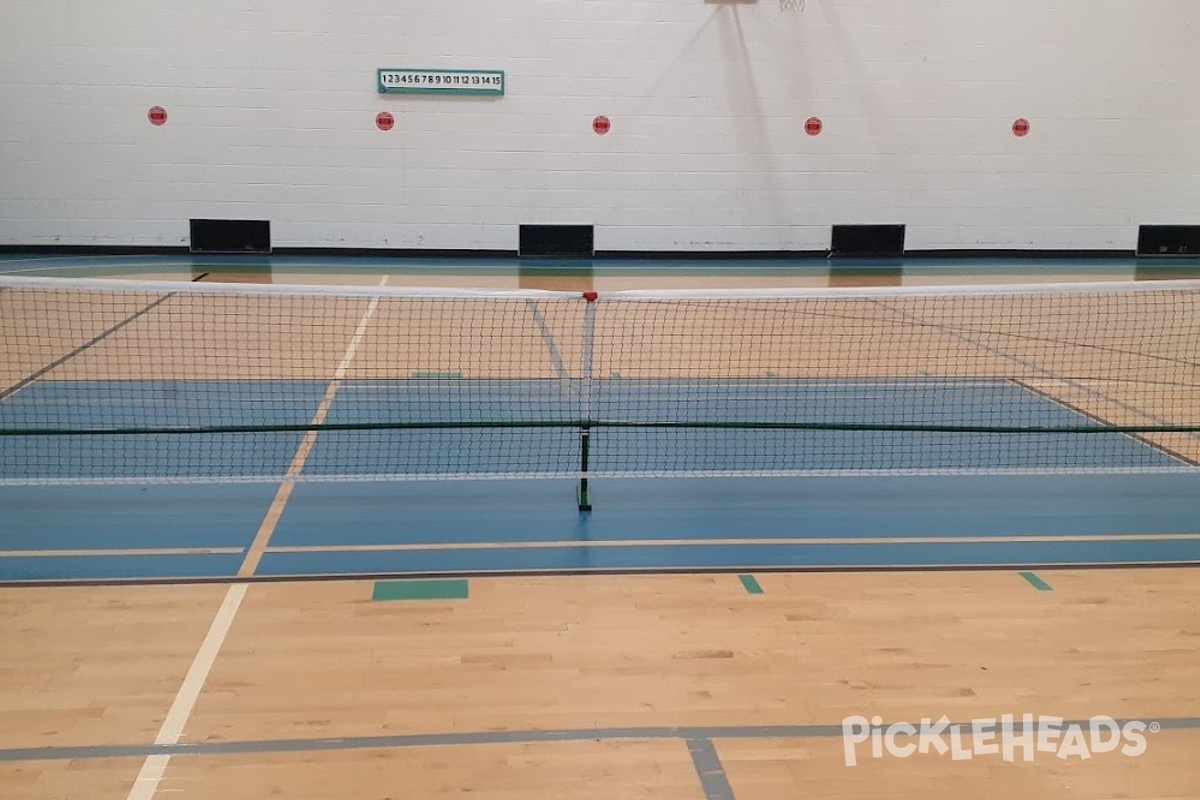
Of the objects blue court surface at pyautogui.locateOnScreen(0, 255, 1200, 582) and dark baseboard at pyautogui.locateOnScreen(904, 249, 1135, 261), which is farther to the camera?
dark baseboard at pyautogui.locateOnScreen(904, 249, 1135, 261)

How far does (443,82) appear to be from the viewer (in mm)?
15875

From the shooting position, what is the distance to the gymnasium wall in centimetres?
1548

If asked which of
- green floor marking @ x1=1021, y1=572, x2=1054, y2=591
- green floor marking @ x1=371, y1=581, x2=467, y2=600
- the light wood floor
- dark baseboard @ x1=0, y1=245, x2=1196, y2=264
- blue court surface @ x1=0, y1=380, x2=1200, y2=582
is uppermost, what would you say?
dark baseboard @ x1=0, y1=245, x2=1196, y2=264

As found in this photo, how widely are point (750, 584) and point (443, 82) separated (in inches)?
→ 489

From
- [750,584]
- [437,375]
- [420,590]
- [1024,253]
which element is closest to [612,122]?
[1024,253]

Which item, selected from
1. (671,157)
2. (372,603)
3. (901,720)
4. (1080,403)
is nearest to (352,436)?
(372,603)

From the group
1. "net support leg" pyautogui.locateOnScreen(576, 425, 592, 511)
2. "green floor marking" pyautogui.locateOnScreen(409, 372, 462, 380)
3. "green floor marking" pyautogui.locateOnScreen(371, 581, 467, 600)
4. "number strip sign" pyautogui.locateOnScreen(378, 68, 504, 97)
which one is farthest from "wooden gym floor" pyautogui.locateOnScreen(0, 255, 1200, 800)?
"number strip sign" pyautogui.locateOnScreen(378, 68, 504, 97)

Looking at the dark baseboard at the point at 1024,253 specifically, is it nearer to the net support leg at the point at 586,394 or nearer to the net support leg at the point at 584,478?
the net support leg at the point at 586,394

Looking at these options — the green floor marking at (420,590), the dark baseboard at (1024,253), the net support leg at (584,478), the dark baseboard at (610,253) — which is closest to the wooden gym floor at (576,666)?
the green floor marking at (420,590)

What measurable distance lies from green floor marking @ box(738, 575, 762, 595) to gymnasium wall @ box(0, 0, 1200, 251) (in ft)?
39.0

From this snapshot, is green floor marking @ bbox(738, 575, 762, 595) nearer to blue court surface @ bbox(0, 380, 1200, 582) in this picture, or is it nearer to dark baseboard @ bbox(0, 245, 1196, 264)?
blue court surface @ bbox(0, 380, 1200, 582)

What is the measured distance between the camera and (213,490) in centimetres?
630

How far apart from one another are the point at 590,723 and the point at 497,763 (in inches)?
A: 16.3

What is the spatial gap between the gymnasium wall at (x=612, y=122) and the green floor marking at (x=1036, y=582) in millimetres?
11939
